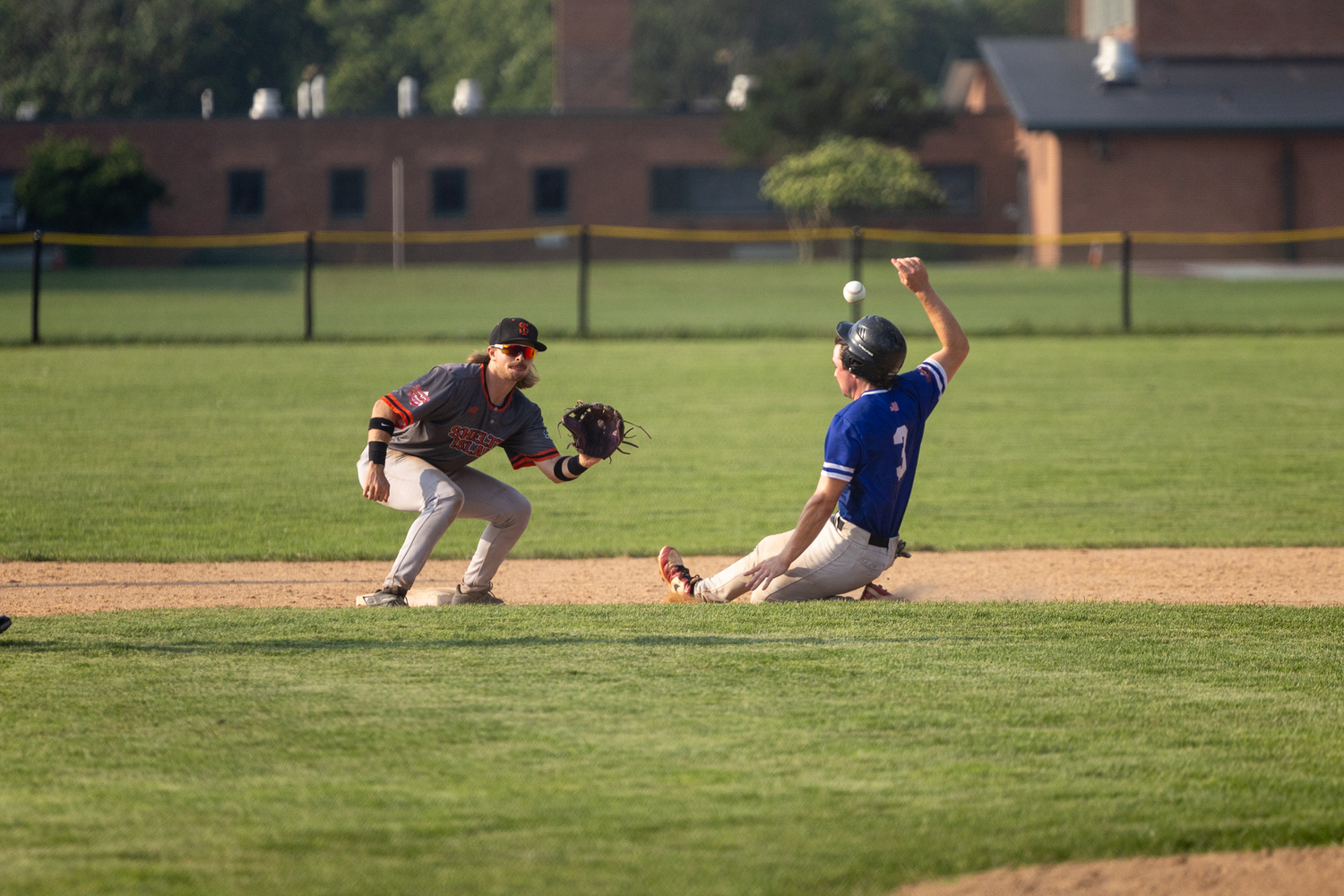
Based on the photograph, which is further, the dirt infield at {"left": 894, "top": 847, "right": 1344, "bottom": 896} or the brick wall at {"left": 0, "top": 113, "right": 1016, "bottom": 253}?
the brick wall at {"left": 0, "top": 113, "right": 1016, "bottom": 253}

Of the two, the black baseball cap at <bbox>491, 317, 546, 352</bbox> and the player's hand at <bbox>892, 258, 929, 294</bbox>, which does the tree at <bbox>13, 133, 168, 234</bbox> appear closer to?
the black baseball cap at <bbox>491, 317, 546, 352</bbox>

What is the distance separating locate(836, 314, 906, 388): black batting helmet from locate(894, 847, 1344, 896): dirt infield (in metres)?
2.87

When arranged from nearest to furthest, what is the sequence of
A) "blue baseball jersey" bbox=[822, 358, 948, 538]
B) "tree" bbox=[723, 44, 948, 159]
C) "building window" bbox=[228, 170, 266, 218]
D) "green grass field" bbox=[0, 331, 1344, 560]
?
1. "blue baseball jersey" bbox=[822, 358, 948, 538]
2. "green grass field" bbox=[0, 331, 1344, 560]
3. "tree" bbox=[723, 44, 948, 159]
4. "building window" bbox=[228, 170, 266, 218]

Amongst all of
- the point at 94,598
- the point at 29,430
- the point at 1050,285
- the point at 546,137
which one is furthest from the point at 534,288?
the point at 94,598

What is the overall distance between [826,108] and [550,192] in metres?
9.33

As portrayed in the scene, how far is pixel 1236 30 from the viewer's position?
147ft

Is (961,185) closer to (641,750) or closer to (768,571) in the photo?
(768,571)

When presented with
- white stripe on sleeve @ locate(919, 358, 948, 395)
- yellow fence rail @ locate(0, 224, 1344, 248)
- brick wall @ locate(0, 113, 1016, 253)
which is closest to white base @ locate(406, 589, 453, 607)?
white stripe on sleeve @ locate(919, 358, 948, 395)

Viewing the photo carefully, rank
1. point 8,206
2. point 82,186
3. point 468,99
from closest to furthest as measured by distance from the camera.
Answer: point 82,186, point 8,206, point 468,99

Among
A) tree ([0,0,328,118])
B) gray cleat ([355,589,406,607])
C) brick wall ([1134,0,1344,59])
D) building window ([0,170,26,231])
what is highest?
tree ([0,0,328,118])

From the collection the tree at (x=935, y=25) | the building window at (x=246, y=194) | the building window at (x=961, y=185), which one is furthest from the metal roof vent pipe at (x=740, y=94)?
the tree at (x=935, y=25)

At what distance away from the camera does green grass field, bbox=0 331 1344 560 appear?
9.50 metres

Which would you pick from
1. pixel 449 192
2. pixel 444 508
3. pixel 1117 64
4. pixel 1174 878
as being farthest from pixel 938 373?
pixel 449 192

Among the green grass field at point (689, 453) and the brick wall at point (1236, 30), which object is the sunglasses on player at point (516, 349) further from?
the brick wall at point (1236, 30)
